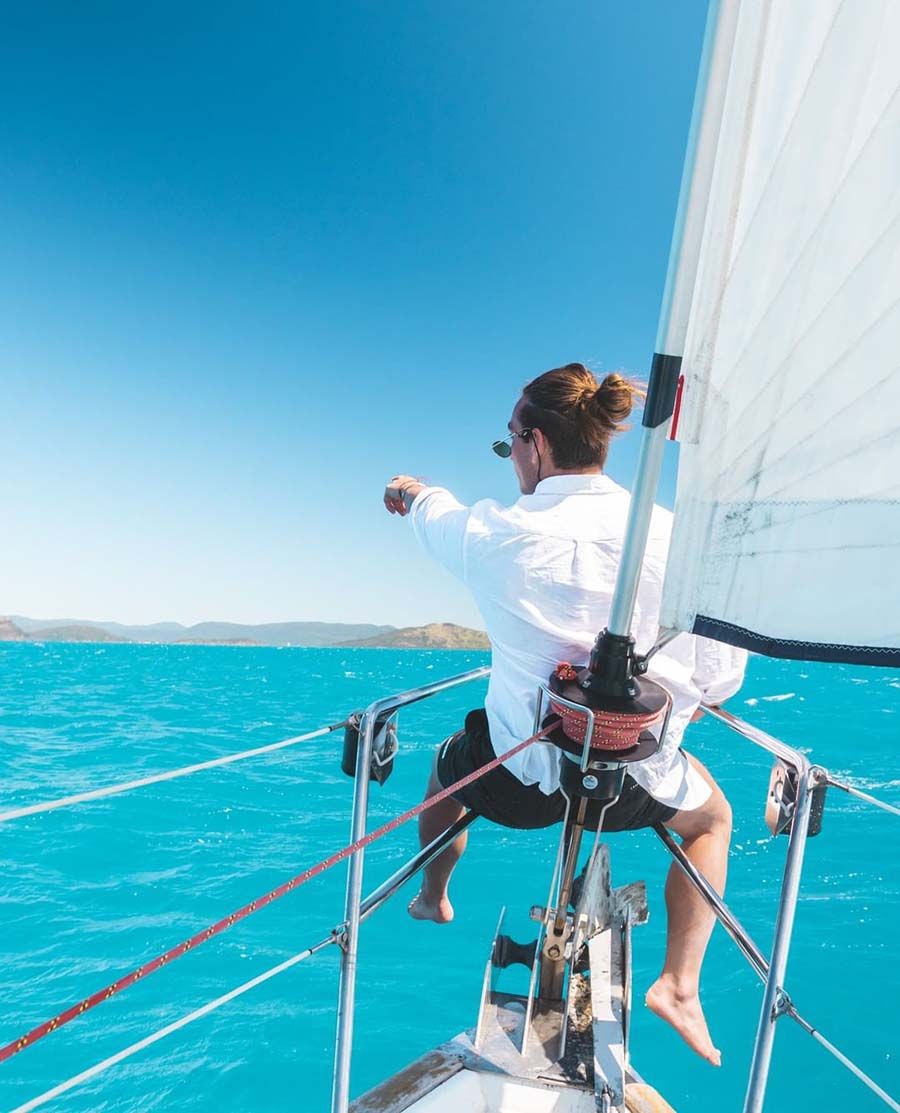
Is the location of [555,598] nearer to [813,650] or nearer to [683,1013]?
[813,650]

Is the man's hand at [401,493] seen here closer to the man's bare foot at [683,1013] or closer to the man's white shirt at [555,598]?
the man's white shirt at [555,598]

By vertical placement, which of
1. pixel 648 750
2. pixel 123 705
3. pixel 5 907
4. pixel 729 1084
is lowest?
pixel 123 705

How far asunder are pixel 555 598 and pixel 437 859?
122cm

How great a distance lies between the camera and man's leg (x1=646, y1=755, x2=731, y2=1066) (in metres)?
1.88

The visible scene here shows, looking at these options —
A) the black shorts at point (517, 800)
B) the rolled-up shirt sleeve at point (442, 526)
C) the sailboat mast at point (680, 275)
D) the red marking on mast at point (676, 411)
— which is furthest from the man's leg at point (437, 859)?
the red marking on mast at point (676, 411)

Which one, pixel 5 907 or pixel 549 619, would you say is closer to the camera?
pixel 549 619

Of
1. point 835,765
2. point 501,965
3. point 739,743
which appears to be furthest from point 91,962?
point 739,743

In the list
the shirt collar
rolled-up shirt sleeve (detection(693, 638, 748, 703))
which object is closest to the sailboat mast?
the shirt collar

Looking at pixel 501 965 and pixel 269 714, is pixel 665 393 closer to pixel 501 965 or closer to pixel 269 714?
pixel 501 965

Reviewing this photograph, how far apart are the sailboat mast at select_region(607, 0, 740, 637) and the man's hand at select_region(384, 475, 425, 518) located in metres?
0.87

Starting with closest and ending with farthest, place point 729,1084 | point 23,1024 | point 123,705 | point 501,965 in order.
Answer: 1. point 501,965
2. point 729,1084
3. point 23,1024
4. point 123,705

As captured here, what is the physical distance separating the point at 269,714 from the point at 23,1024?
14651 mm

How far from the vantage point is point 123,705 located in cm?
2019

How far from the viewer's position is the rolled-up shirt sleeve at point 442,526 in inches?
69.8
